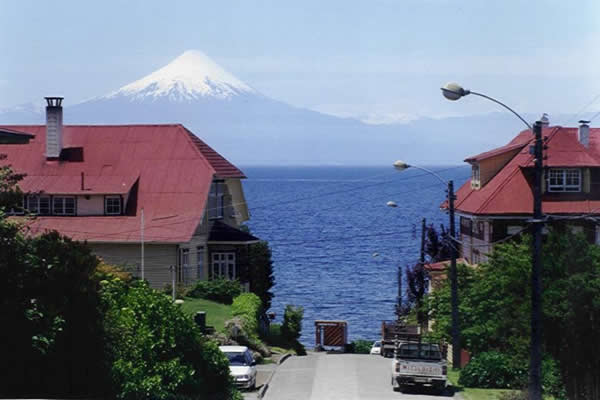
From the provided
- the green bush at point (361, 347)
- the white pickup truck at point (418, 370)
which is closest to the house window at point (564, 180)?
the green bush at point (361, 347)

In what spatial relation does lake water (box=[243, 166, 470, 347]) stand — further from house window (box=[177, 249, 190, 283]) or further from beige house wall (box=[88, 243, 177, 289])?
beige house wall (box=[88, 243, 177, 289])

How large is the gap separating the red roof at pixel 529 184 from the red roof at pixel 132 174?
47.8 feet

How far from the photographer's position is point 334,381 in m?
37.5

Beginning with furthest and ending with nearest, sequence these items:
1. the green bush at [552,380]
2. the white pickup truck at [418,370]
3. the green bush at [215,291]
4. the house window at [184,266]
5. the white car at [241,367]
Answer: the house window at [184,266]
the green bush at [215,291]
the white pickup truck at [418,370]
the white car at [241,367]
the green bush at [552,380]

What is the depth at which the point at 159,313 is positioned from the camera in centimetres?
2875

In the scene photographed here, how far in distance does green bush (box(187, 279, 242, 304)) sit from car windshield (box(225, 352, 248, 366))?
19.6 metres

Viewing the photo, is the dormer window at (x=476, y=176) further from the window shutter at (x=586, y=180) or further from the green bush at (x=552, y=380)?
the green bush at (x=552, y=380)

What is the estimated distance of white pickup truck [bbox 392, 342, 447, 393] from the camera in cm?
3478

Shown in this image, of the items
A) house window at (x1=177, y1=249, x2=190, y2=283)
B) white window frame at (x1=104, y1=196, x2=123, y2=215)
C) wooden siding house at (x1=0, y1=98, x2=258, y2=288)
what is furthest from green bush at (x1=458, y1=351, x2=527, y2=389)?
white window frame at (x1=104, y1=196, x2=123, y2=215)

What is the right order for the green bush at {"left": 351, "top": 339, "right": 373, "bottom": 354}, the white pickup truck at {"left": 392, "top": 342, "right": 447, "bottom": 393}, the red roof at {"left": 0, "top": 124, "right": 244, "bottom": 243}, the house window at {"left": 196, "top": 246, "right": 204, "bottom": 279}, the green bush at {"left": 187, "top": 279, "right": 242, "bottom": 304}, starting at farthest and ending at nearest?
the green bush at {"left": 351, "top": 339, "right": 373, "bottom": 354} → the house window at {"left": 196, "top": 246, "right": 204, "bottom": 279} → the red roof at {"left": 0, "top": 124, "right": 244, "bottom": 243} → the green bush at {"left": 187, "top": 279, "right": 242, "bottom": 304} → the white pickup truck at {"left": 392, "top": 342, "right": 447, "bottom": 393}

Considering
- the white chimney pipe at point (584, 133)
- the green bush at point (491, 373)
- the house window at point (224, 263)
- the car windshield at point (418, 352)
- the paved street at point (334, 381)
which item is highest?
the white chimney pipe at point (584, 133)

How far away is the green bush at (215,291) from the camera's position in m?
55.2

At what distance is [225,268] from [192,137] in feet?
28.9

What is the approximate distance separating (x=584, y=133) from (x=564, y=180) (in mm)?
3391
